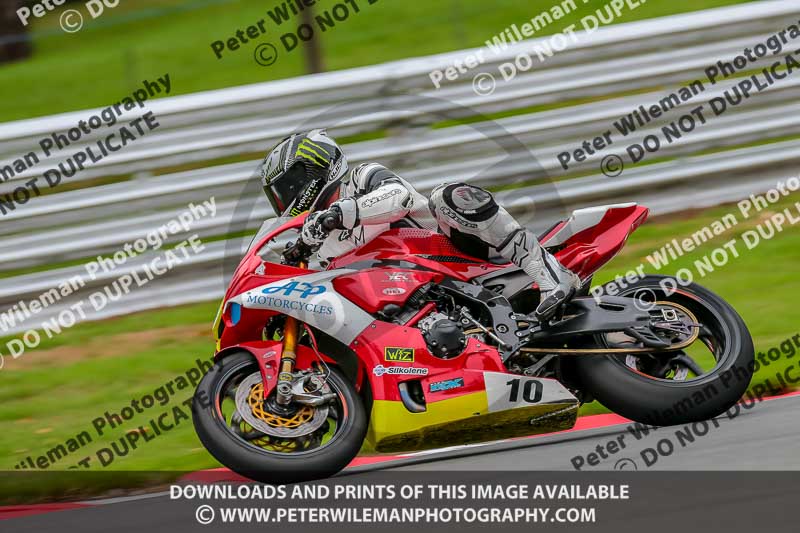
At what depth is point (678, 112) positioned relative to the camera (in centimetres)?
899

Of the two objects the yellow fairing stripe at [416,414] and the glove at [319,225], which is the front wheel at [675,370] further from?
the glove at [319,225]

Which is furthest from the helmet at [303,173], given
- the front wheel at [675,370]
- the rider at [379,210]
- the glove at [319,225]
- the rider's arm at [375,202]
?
the front wheel at [675,370]

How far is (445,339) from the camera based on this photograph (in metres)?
5.36

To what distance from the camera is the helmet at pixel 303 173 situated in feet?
18.2

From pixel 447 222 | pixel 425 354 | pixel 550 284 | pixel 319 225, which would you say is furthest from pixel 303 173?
pixel 550 284

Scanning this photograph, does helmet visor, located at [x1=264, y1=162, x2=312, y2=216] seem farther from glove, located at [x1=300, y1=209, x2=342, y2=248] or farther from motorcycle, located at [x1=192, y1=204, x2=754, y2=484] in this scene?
glove, located at [x1=300, y1=209, x2=342, y2=248]

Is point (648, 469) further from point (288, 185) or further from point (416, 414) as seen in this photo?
point (288, 185)

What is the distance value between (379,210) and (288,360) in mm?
838

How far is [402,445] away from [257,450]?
72cm

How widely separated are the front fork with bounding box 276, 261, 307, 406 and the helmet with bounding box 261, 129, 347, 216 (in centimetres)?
62

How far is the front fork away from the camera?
5133mm

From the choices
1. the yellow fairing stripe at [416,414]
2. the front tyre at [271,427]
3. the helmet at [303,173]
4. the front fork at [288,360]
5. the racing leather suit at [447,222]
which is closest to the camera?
the front tyre at [271,427]

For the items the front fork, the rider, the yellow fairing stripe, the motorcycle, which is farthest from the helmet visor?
the yellow fairing stripe

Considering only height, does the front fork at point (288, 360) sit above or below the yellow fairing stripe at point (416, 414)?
above
